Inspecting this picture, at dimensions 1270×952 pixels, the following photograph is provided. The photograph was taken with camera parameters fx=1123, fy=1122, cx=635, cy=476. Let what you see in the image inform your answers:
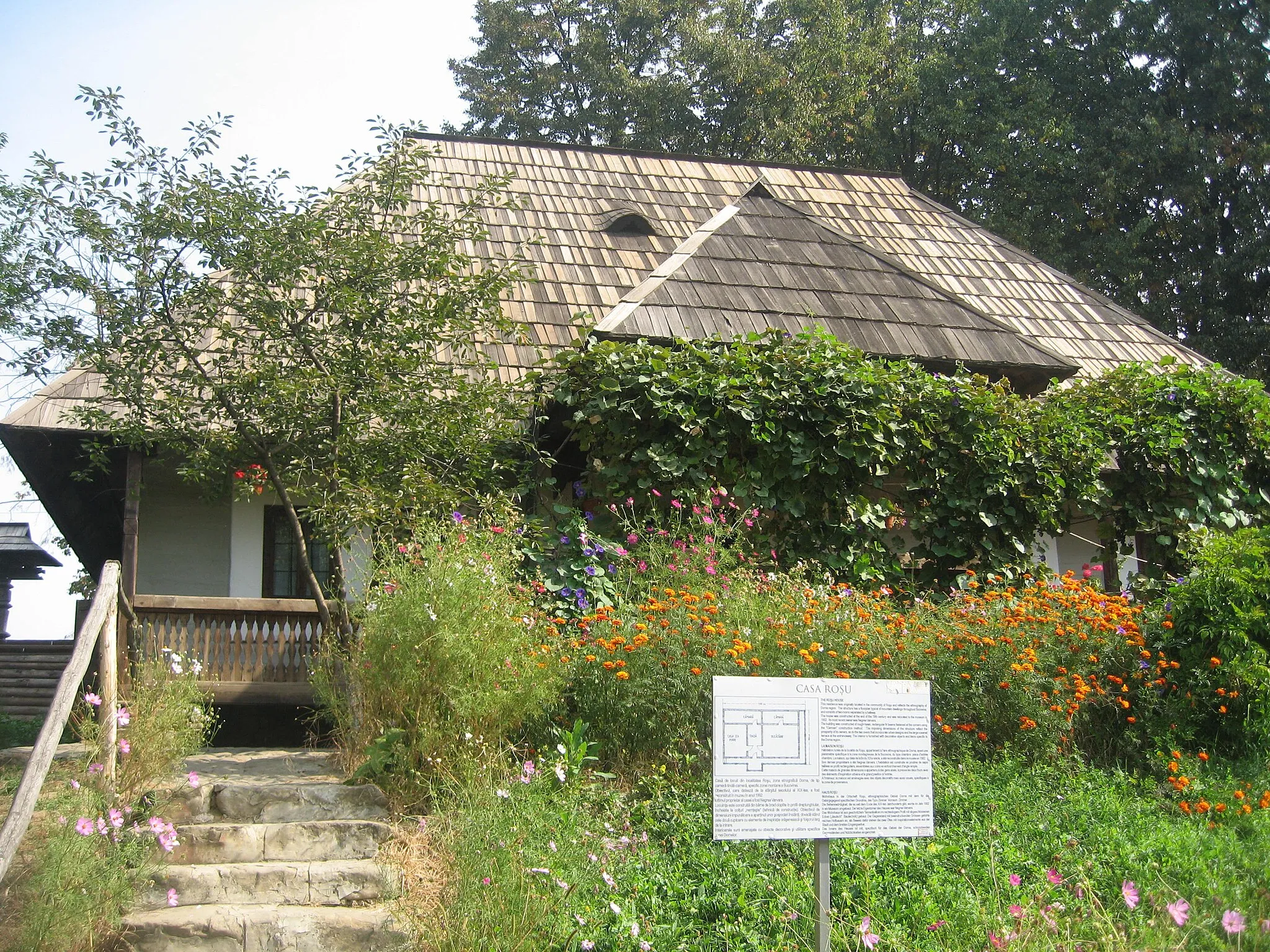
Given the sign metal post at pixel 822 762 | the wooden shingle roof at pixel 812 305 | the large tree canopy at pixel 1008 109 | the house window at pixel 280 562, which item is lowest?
the sign metal post at pixel 822 762

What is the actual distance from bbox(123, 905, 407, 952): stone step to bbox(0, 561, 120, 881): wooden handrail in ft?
2.01

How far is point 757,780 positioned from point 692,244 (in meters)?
7.52

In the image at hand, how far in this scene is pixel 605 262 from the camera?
11.8 metres

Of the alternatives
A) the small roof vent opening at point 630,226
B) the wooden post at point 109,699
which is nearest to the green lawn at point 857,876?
the wooden post at point 109,699

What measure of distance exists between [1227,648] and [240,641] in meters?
7.11

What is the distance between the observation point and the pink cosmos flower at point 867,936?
378 centimetres

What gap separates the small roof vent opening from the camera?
41.4 ft

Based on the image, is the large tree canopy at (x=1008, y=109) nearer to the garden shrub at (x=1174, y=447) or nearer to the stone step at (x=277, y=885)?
the garden shrub at (x=1174, y=447)

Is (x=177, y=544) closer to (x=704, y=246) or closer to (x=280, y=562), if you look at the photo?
(x=280, y=562)

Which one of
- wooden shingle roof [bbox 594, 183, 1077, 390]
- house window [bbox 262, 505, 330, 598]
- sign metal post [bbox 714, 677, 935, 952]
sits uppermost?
wooden shingle roof [bbox 594, 183, 1077, 390]

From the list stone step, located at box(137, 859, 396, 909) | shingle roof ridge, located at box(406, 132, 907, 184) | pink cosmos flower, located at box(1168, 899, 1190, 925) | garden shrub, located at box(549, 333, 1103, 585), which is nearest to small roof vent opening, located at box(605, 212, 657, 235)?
shingle roof ridge, located at box(406, 132, 907, 184)

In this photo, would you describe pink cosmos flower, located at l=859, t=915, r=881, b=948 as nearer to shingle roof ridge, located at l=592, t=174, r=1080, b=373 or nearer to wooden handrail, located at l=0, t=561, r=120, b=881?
wooden handrail, located at l=0, t=561, r=120, b=881

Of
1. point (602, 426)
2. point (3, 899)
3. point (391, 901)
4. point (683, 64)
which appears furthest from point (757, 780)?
point (683, 64)

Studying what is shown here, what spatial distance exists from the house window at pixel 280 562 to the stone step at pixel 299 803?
18.2 feet
